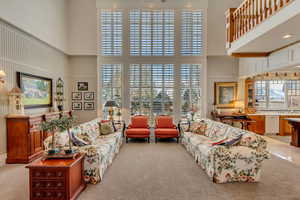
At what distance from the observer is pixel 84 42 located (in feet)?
24.2

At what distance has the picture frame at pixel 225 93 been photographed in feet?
25.0

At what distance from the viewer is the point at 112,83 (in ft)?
24.7

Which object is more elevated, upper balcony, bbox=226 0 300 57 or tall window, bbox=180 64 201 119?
upper balcony, bbox=226 0 300 57

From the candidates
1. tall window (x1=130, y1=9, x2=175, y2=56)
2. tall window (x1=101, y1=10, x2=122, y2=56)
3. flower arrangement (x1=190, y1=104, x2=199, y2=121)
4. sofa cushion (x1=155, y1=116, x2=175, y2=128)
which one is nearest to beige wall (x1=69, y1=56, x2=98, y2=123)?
tall window (x1=101, y1=10, x2=122, y2=56)

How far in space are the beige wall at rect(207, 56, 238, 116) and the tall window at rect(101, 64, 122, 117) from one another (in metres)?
3.90

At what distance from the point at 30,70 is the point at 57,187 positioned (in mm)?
4082

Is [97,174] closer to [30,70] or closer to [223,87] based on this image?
[30,70]

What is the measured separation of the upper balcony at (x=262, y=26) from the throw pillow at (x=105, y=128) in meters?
4.32

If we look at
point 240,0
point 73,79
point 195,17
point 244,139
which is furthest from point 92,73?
point 240,0

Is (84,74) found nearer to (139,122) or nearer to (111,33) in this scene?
(111,33)

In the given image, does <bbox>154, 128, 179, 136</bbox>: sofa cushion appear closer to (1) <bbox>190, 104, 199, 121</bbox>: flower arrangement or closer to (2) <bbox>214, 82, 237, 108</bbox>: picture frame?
(1) <bbox>190, 104, 199, 121</bbox>: flower arrangement

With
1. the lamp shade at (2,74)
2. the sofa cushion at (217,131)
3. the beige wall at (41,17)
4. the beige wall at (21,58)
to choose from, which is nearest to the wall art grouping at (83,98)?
the beige wall at (21,58)

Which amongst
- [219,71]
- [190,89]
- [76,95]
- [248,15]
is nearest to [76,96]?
[76,95]

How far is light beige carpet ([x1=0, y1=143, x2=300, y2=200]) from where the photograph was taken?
276 cm
